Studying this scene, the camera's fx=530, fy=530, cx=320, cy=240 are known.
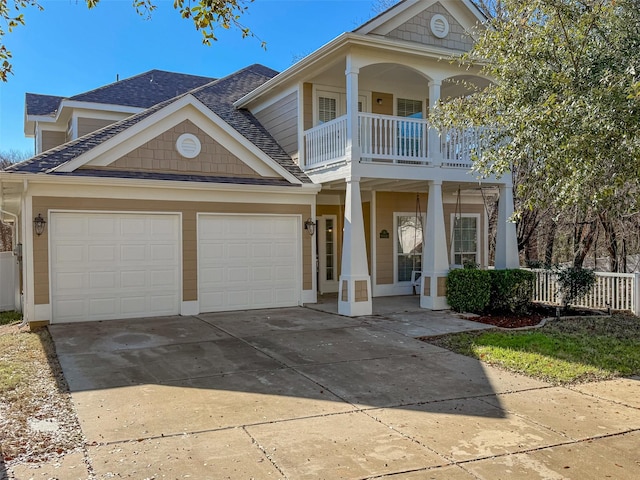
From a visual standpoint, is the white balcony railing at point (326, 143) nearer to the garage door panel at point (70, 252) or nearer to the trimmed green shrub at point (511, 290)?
the trimmed green shrub at point (511, 290)

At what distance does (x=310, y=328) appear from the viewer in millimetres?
9906

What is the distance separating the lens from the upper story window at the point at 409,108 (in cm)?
1494

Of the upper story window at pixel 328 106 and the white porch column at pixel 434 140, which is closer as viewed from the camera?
the white porch column at pixel 434 140

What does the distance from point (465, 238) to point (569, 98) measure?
10.7 metres

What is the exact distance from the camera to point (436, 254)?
480 inches

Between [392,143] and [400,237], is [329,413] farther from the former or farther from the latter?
[400,237]

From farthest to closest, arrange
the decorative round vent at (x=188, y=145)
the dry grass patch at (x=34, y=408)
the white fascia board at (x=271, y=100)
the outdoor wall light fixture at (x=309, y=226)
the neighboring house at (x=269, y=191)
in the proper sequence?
the white fascia board at (x=271, y=100)
the outdoor wall light fixture at (x=309, y=226)
the decorative round vent at (x=188, y=145)
the neighboring house at (x=269, y=191)
the dry grass patch at (x=34, y=408)

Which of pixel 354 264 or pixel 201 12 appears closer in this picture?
pixel 201 12

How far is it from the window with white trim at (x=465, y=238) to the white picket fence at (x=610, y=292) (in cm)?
318

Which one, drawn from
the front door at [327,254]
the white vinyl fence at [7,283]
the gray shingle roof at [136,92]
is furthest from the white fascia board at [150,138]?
the white vinyl fence at [7,283]

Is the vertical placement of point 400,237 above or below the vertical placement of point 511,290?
above

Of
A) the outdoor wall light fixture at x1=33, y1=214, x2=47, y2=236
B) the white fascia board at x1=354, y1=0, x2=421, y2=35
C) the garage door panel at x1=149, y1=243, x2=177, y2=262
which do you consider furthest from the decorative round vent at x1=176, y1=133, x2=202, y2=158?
the white fascia board at x1=354, y1=0, x2=421, y2=35

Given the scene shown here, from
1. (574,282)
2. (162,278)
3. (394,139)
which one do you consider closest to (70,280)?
(162,278)

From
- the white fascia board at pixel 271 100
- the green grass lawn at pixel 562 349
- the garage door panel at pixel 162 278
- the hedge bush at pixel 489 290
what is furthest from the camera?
the white fascia board at pixel 271 100
